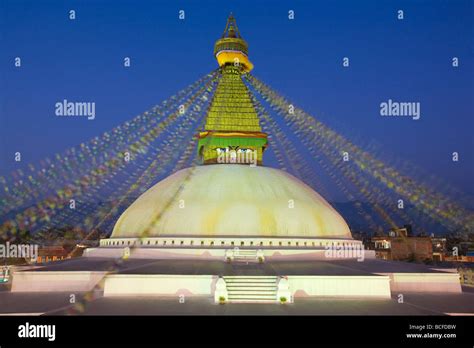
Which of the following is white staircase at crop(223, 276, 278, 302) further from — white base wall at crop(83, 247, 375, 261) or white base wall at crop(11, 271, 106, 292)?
white base wall at crop(83, 247, 375, 261)

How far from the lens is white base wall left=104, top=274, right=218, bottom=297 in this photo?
27.7 feet

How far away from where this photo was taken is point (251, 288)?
26.9 feet

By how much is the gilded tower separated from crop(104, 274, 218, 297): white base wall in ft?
22.4

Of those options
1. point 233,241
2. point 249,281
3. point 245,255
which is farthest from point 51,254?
point 249,281

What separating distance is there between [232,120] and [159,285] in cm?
744

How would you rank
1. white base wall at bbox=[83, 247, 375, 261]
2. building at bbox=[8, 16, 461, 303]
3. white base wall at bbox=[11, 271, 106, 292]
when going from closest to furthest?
building at bbox=[8, 16, 461, 303], white base wall at bbox=[11, 271, 106, 292], white base wall at bbox=[83, 247, 375, 261]

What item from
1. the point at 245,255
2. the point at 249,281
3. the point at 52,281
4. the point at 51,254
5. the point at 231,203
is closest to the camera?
the point at 249,281

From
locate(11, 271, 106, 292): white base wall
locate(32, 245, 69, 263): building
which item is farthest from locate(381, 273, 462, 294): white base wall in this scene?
locate(32, 245, 69, 263): building

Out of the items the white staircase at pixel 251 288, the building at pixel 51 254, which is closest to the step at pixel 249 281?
the white staircase at pixel 251 288

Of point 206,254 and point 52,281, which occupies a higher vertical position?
point 206,254

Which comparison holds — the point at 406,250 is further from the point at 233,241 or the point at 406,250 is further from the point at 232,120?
the point at 233,241

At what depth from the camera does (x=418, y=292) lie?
30.1 ft
